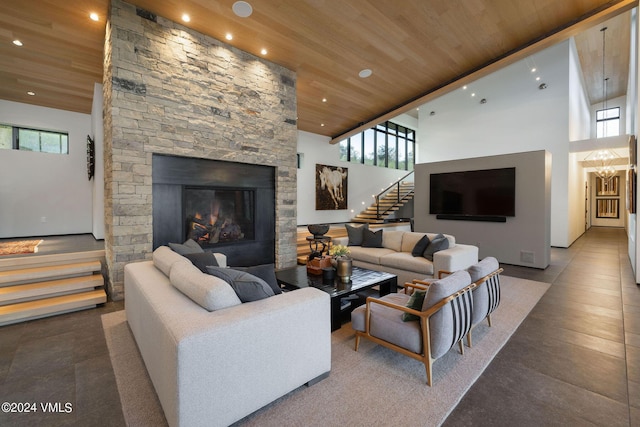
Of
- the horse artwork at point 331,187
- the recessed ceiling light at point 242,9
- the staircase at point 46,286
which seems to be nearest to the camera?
the staircase at point 46,286

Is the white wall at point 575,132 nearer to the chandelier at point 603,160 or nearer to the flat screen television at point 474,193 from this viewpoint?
the chandelier at point 603,160

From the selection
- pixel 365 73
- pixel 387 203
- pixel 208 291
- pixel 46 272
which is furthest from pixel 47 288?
pixel 387 203

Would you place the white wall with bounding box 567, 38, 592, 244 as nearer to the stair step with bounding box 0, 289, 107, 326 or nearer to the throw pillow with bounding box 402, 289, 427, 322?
the throw pillow with bounding box 402, 289, 427, 322

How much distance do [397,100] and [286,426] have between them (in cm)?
776

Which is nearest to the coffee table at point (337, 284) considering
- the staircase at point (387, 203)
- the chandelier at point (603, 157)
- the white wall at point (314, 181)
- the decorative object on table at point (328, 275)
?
the decorative object on table at point (328, 275)

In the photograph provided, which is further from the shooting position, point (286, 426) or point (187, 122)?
point (187, 122)

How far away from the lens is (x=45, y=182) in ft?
21.4

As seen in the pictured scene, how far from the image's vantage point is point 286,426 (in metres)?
1.77

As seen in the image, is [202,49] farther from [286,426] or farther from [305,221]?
[305,221]

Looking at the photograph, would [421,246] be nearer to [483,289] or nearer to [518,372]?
[483,289]

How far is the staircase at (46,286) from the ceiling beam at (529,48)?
769cm

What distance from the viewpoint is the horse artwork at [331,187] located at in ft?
32.1

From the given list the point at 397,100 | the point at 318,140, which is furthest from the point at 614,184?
the point at 318,140

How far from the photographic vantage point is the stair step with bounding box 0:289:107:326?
10.6 ft
